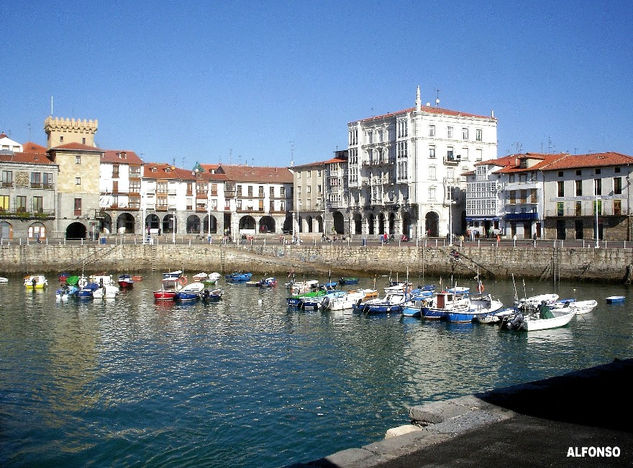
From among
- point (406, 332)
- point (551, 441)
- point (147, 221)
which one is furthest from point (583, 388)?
point (147, 221)

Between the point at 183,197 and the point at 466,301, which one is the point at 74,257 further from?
the point at 466,301

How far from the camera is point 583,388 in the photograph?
602 inches

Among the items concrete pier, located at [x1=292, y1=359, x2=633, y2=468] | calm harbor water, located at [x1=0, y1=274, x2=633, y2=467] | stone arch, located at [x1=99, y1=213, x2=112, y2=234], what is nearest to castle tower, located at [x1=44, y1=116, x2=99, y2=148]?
stone arch, located at [x1=99, y1=213, x2=112, y2=234]

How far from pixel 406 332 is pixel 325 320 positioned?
6.94 m

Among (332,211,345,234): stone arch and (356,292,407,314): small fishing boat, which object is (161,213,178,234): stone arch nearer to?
(332,211,345,234): stone arch

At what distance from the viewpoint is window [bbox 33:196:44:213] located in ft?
279

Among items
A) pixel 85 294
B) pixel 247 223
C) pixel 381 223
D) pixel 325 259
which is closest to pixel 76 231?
pixel 247 223

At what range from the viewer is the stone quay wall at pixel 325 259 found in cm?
6450

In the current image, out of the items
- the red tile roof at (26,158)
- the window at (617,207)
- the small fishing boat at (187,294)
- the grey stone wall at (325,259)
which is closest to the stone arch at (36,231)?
the red tile roof at (26,158)

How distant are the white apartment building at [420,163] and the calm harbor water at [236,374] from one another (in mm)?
47088

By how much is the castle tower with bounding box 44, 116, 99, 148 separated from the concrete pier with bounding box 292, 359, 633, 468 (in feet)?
320

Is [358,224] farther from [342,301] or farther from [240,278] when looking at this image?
[342,301]

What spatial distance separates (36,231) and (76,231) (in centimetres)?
877

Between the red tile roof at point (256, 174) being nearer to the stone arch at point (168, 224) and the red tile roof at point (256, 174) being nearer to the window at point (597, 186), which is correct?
the stone arch at point (168, 224)
